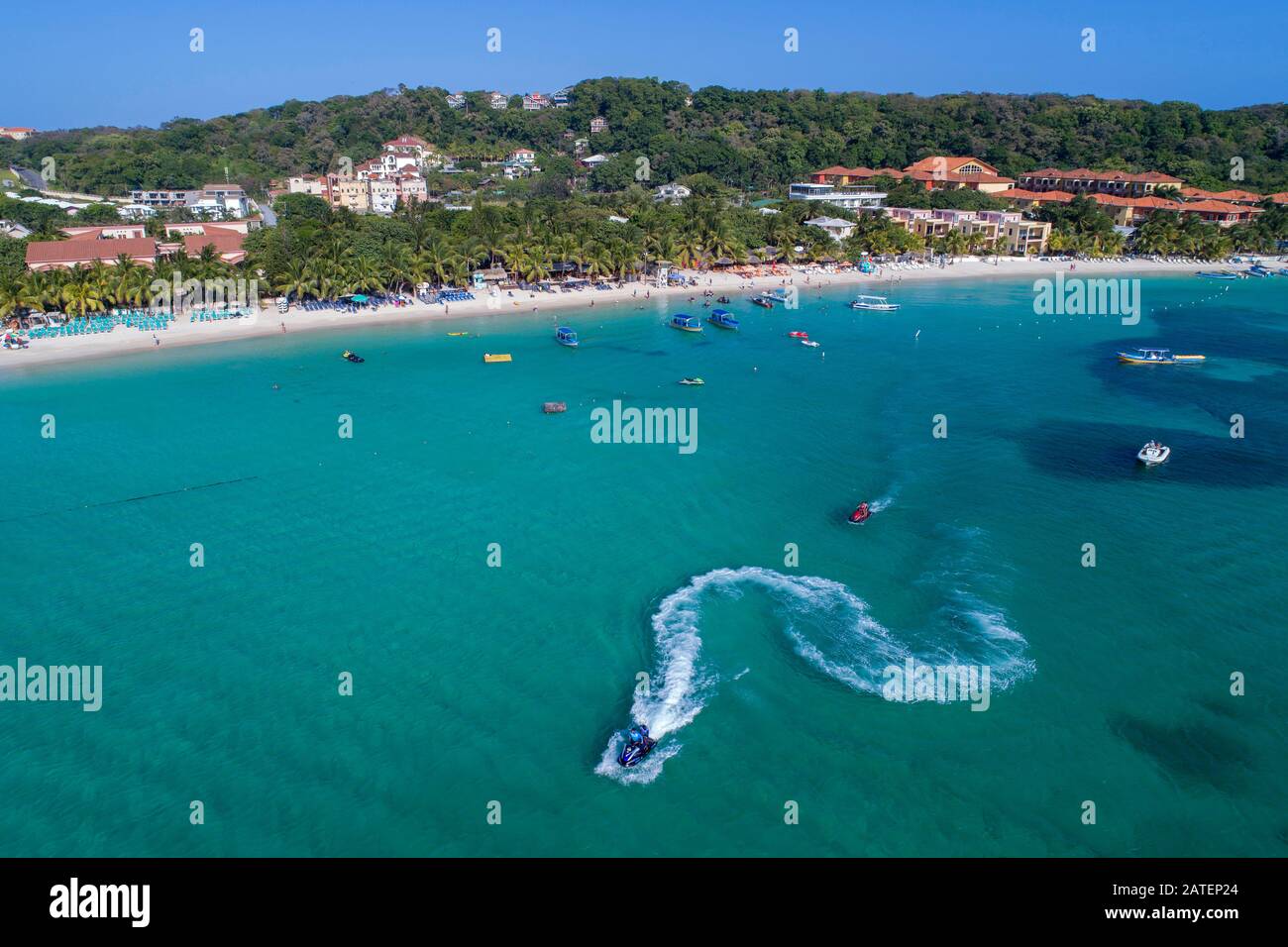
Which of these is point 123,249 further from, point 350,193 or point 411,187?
point 411,187

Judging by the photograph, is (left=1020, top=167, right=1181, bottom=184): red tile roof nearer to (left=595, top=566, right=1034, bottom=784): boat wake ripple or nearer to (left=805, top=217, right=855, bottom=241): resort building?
(left=805, top=217, right=855, bottom=241): resort building

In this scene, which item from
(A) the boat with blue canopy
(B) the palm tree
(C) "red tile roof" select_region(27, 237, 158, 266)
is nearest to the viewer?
(B) the palm tree

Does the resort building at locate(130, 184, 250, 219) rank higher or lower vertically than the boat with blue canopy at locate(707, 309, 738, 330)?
higher

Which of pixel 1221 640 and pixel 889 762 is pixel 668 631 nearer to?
pixel 889 762

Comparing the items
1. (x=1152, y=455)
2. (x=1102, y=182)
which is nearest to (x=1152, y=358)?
(x=1152, y=455)

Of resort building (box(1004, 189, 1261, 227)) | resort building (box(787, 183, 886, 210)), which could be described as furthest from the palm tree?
resort building (box(1004, 189, 1261, 227))

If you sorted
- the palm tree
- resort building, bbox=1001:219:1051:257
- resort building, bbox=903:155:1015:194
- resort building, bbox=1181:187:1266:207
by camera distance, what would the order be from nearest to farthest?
the palm tree
resort building, bbox=1001:219:1051:257
resort building, bbox=1181:187:1266:207
resort building, bbox=903:155:1015:194

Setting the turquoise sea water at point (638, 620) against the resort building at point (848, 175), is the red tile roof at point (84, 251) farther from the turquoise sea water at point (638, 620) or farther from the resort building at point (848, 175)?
the resort building at point (848, 175)
